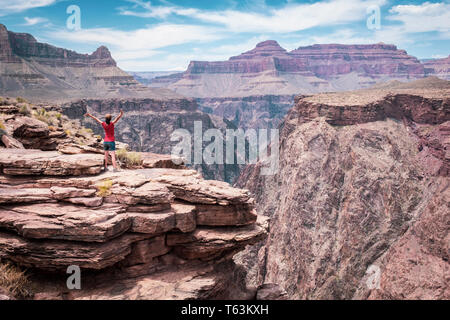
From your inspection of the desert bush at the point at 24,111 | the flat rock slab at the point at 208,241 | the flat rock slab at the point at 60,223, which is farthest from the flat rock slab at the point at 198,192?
the desert bush at the point at 24,111

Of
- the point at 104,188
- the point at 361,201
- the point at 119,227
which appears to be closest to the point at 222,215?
the point at 119,227

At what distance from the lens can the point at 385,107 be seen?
94.9 meters

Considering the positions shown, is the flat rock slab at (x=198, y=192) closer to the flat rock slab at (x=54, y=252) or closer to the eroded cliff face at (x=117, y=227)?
the eroded cliff face at (x=117, y=227)

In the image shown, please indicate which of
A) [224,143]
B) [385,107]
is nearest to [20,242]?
[385,107]

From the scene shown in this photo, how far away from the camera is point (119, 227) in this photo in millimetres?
14773

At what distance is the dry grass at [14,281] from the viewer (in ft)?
44.6

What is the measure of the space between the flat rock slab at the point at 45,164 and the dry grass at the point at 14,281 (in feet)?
13.5

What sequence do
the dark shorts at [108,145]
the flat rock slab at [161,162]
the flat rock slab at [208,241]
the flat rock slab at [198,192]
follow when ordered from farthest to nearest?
the flat rock slab at [161,162], the dark shorts at [108,145], the flat rock slab at [198,192], the flat rock slab at [208,241]

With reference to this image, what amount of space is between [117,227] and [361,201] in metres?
75.5

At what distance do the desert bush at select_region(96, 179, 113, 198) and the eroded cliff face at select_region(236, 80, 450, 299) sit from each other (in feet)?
197

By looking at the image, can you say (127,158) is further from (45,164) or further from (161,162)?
(45,164)

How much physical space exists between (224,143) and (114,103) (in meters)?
64.3

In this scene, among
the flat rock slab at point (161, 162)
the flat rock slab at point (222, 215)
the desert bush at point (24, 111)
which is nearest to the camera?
the flat rock slab at point (222, 215)
